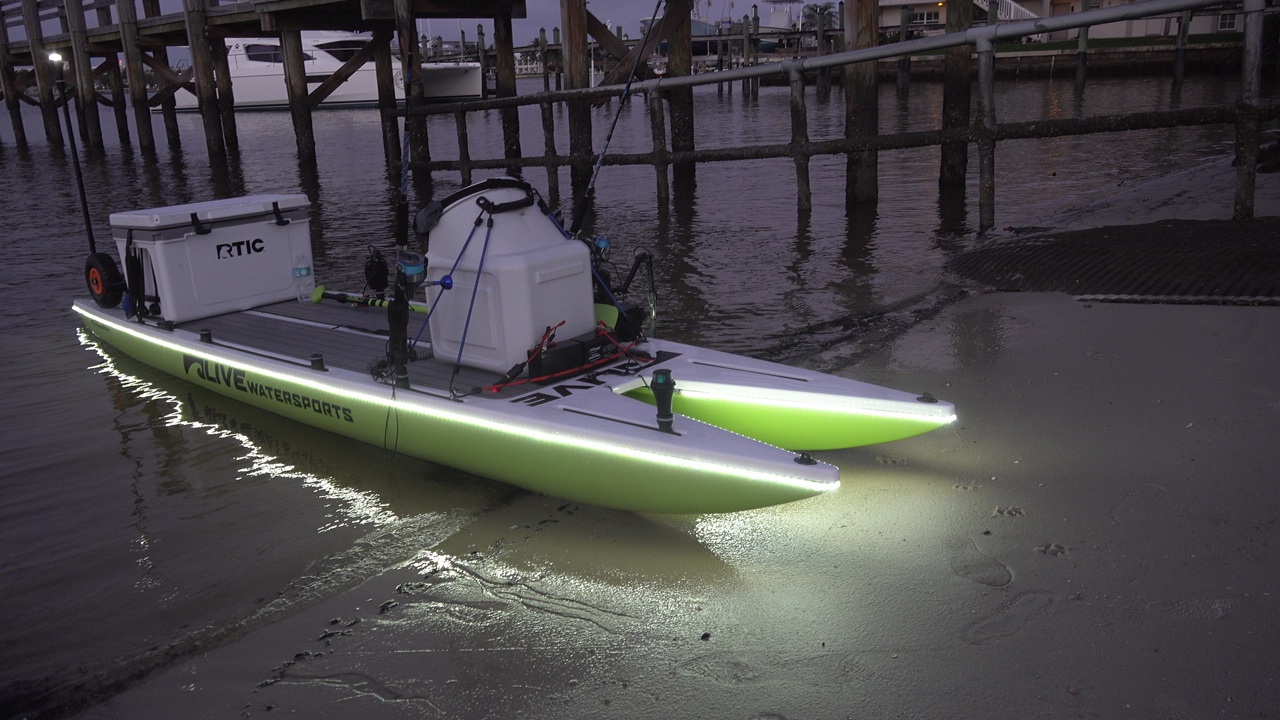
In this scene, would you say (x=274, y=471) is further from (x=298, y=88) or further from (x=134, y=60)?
(x=134, y=60)

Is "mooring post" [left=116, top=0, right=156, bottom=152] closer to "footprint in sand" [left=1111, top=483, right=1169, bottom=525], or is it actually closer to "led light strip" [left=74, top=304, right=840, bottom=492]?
"led light strip" [left=74, top=304, right=840, bottom=492]

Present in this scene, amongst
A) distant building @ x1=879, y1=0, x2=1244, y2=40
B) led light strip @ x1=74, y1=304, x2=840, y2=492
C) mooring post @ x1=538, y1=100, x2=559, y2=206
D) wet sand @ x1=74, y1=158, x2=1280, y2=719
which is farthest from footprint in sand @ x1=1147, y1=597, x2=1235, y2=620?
distant building @ x1=879, y1=0, x2=1244, y2=40

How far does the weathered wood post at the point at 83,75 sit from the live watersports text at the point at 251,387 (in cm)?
2429

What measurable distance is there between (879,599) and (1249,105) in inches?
224

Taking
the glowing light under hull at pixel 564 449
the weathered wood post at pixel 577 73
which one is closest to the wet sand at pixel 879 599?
the glowing light under hull at pixel 564 449

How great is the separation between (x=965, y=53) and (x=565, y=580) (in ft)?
29.2

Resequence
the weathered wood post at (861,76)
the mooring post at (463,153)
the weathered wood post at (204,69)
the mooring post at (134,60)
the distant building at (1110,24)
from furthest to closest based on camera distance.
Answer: the distant building at (1110,24) → the mooring post at (134,60) → the weathered wood post at (204,69) → the mooring post at (463,153) → the weathered wood post at (861,76)

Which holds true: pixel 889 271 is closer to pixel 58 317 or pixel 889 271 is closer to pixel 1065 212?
pixel 1065 212

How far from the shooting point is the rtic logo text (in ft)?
21.6

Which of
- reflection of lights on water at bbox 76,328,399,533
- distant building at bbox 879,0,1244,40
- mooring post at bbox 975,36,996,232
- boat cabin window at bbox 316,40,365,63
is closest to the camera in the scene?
reflection of lights on water at bbox 76,328,399,533

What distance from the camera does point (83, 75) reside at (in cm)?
2695

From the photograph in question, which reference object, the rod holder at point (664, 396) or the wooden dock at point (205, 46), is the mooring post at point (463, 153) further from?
the rod holder at point (664, 396)

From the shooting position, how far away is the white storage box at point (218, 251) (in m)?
6.29

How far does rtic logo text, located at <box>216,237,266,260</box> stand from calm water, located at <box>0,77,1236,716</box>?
0.99 metres
